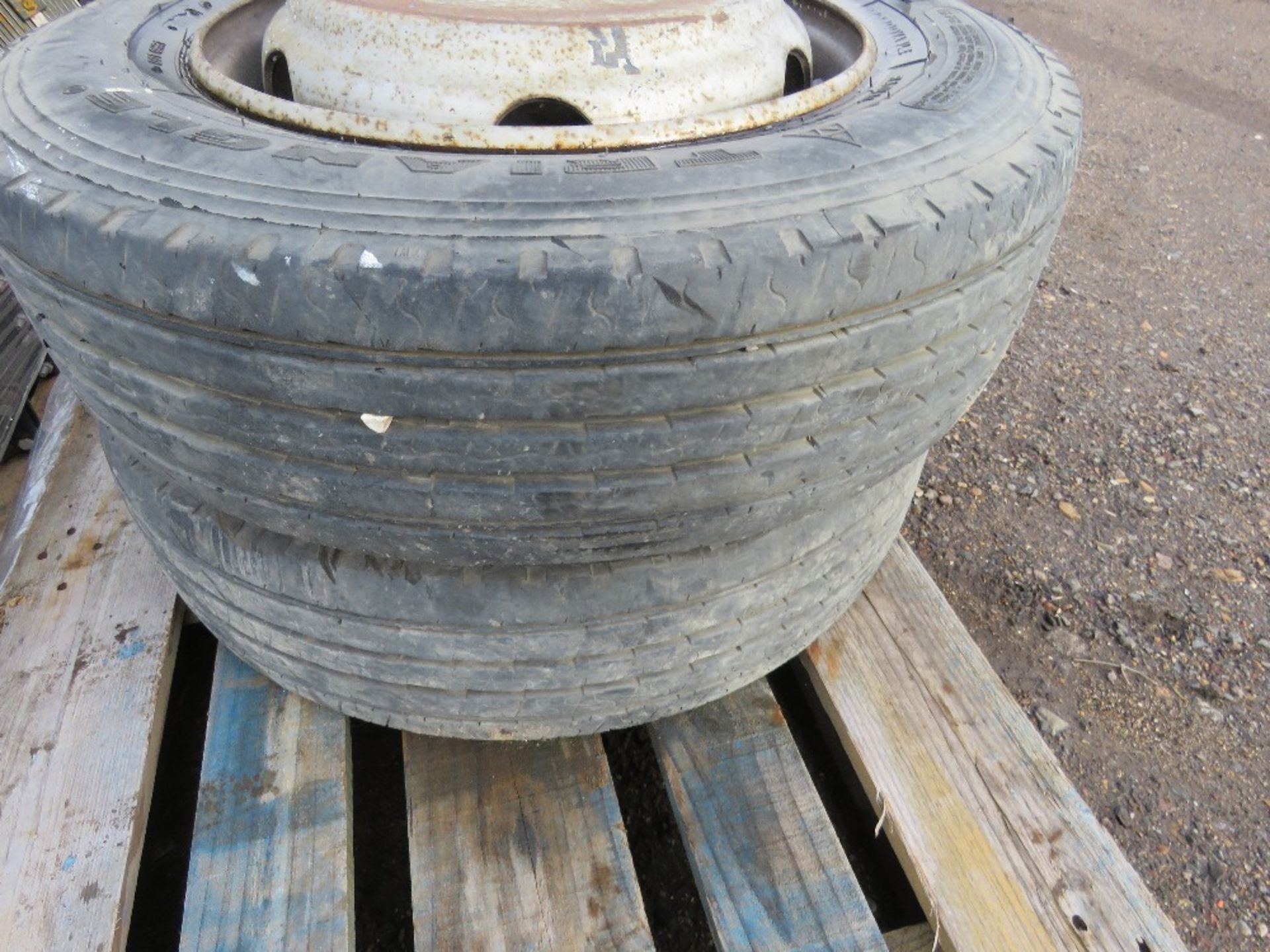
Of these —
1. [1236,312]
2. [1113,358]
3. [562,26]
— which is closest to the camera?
[562,26]

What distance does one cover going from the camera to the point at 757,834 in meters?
1.30

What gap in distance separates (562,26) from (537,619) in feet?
2.37

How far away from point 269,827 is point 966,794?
1.02 meters

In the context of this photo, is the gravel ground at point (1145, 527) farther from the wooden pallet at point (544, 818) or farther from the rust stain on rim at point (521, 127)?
the rust stain on rim at point (521, 127)

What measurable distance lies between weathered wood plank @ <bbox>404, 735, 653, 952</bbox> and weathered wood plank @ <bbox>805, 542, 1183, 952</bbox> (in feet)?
1.36

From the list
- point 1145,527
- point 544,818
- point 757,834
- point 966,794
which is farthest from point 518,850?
point 1145,527

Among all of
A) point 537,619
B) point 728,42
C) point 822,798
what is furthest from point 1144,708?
point 728,42

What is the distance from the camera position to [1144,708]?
71.7 inches

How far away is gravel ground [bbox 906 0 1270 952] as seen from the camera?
66.1 inches

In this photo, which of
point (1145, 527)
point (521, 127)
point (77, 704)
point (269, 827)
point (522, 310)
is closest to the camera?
point (522, 310)

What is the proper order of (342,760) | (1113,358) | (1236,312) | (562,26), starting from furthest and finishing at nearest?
(1236,312)
(1113,358)
(342,760)
(562,26)

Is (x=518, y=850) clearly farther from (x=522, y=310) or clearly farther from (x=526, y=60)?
(x=526, y=60)

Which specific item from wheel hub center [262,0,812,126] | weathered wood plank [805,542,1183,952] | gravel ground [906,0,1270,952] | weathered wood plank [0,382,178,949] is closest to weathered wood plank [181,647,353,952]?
weathered wood plank [0,382,178,949]

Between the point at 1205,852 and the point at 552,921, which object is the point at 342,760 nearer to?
the point at 552,921
